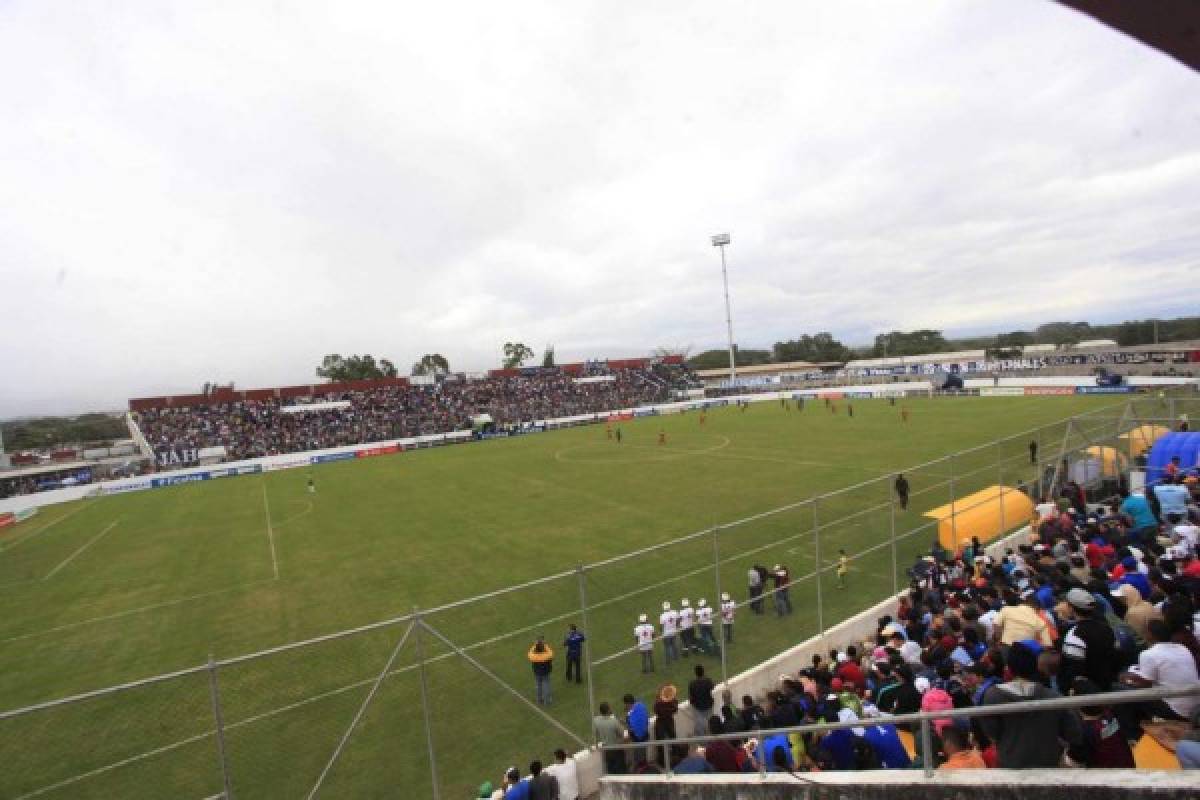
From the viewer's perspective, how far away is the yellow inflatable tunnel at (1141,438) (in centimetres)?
2015

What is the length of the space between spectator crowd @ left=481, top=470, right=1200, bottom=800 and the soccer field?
2290 millimetres

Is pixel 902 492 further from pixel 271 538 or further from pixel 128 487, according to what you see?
pixel 128 487

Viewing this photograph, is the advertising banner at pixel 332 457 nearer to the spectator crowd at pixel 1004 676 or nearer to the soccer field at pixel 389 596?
the soccer field at pixel 389 596

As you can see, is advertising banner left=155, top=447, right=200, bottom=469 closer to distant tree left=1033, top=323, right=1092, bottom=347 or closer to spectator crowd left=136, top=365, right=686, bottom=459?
spectator crowd left=136, top=365, right=686, bottom=459

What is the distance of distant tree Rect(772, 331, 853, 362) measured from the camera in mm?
147625

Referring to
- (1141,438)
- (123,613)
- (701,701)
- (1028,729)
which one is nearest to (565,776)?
(701,701)

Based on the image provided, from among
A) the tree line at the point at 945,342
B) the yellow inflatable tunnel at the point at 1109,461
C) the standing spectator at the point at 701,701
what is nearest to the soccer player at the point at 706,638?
the standing spectator at the point at 701,701

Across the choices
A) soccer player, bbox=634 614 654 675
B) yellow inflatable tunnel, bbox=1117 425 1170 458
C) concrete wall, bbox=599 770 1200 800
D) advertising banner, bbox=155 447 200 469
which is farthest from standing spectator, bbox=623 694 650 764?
advertising banner, bbox=155 447 200 469

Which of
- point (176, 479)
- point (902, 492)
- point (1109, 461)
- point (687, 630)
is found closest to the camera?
point (687, 630)

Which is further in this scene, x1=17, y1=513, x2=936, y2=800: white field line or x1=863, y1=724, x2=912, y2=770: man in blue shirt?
x1=17, y1=513, x2=936, y2=800: white field line

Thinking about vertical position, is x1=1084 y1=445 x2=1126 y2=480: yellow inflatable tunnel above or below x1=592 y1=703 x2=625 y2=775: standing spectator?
above

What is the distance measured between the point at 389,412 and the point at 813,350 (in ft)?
391

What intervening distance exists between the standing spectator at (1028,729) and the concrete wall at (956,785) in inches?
8.5

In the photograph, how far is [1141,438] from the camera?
20688mm
